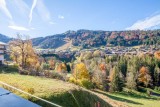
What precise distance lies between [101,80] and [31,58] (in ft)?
157

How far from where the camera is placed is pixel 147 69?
13612 centimetres

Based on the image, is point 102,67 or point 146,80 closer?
point 146,80

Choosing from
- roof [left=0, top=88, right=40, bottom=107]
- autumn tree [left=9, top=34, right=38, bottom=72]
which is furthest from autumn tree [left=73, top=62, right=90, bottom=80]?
roof [left=0, top=88, right=40, bottom=107]

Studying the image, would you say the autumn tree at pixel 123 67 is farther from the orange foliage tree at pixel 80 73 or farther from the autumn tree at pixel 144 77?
the orange foliage tree at pixel 80 73

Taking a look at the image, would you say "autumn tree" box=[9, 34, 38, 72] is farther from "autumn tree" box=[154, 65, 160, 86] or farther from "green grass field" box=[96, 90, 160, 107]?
"autumn tree" box=[154, 65, 160, 86]

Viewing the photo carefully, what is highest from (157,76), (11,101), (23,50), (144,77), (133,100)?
(23,50)

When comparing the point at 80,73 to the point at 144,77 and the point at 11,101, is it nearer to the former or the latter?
the point at 144,77

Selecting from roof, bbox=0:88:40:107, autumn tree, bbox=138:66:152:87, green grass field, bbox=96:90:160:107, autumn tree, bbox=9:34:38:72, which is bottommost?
green grass field, bbox=96:90:160:107

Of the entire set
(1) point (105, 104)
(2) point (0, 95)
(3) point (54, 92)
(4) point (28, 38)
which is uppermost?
(4) point (28, 38)

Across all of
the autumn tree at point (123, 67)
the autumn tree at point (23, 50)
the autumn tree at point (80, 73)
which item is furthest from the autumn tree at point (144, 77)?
the autumn tree at point (23, 50)

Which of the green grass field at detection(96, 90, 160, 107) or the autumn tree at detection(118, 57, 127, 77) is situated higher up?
the autumn tree at detection(118, 57, 127, 77)

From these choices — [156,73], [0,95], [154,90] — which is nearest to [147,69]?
[156,73]

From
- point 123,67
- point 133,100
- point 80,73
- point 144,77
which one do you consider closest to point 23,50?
point 133,100

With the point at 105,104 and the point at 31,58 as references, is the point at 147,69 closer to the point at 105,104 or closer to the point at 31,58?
the point at 31,58
